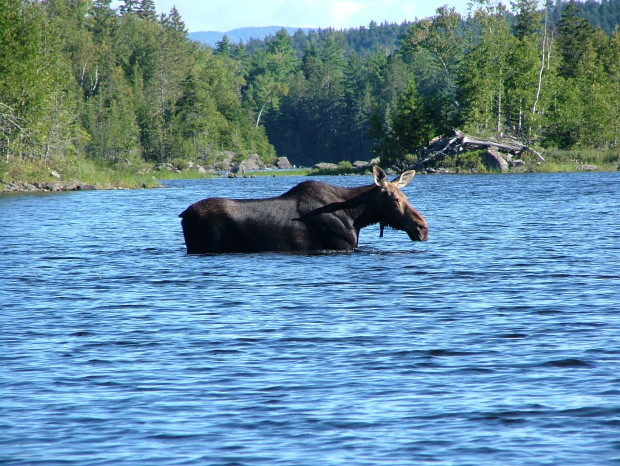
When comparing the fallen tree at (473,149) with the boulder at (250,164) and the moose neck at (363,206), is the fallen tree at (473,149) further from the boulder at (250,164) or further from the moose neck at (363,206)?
the moose neck at (363,206)

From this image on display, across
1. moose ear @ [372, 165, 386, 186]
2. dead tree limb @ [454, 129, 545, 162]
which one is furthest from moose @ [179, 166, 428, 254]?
dead tree limb @ [454, 129, 545, 162]

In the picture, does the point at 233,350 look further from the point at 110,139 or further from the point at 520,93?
the point at 110,139

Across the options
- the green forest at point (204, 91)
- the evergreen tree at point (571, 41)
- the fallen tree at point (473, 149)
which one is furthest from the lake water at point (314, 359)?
the evergreen tree at point (571, 41)

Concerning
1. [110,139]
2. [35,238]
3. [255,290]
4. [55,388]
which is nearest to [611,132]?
[110,139]

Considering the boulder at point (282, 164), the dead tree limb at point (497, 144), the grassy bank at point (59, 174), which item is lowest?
the boulder at point (282, 164)

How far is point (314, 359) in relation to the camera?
1001 cm

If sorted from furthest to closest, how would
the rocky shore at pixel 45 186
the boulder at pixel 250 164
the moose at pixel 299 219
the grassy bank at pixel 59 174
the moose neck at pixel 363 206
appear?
the boulder at pixel 250 164 < the grassy bank at pixel 59 174 < the rocky shore at pixel 45 186 < the moose neck at pixel 363 206 < the moose at pixel 299 219

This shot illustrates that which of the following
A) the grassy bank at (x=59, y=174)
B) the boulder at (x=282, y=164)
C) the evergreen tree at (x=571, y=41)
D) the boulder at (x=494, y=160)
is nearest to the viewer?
the grassy bank at (x=59, y=174)

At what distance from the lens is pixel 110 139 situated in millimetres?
111875

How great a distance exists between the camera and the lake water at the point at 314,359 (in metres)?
7.19

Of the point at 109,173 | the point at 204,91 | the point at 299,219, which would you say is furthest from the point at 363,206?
the point at 204,91

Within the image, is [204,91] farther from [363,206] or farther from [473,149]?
[363,206]

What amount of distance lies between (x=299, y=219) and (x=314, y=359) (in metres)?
9.61

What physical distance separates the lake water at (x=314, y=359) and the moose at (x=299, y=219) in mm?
480
